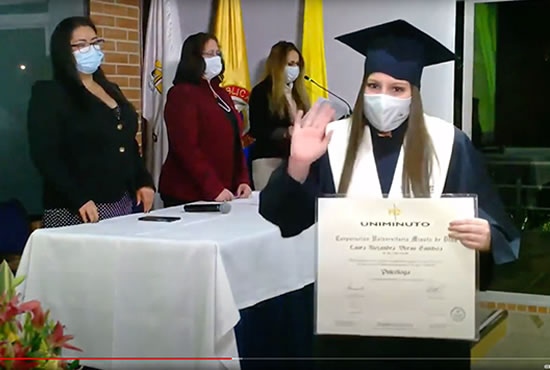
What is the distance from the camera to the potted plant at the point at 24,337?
1280mm

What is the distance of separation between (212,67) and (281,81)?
20 centimetres

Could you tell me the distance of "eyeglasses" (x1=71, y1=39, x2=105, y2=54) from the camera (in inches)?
75.9

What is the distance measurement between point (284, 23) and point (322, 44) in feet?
0.41

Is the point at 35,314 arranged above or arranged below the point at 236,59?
below

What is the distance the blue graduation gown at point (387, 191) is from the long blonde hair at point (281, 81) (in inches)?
6.6

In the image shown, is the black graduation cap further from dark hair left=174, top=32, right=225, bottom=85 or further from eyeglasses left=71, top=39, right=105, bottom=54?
eyeglasses left=71, top=39, right=105, bottom=54

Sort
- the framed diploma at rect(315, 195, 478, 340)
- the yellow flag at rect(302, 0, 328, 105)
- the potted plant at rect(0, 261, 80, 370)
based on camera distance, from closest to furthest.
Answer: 1. the potted plant at rect(0, 261, 80, 370)
2. the framed diploma at rect(315, 195, 478, 340)
3. the yellow flag at rect(302, 0, 328, 105)

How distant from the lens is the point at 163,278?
1.85 metres

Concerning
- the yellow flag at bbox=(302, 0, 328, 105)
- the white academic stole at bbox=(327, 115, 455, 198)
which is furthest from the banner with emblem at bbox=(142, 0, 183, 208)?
the white academic stole at bbox=(327, 115, 455, 198)

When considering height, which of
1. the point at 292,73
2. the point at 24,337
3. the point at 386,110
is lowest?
the point at 24,337

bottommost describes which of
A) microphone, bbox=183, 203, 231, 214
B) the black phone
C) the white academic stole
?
the black phone

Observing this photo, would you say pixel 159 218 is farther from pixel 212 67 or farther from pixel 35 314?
pixel 35 314

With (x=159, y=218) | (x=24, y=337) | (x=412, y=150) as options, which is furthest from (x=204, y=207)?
(x=24, y=337)

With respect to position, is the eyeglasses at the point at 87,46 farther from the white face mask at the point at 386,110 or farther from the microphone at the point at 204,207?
the white face mask at the point at 386,110
